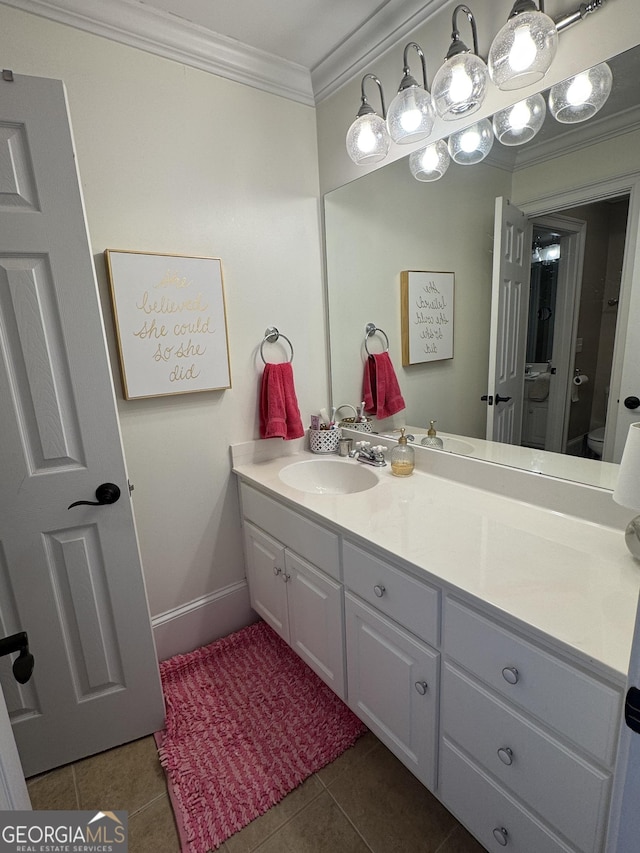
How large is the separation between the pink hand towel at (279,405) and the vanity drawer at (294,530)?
28 cm

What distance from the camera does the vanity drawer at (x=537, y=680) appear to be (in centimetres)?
69

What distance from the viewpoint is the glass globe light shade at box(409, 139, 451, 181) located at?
4.59 feet

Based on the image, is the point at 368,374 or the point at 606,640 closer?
the point at 606,640

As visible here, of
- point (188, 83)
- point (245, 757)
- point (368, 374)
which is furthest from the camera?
point (368, 374)

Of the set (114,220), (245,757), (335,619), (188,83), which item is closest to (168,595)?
Result: (245,757)

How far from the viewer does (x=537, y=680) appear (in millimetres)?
774

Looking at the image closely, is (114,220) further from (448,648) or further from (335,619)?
(448,648)

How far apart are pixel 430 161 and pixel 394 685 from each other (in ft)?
5.56

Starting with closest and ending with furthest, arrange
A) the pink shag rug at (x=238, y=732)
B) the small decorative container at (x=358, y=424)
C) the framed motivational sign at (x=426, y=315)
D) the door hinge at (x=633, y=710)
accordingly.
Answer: the door hinge at (x=633, y=710)
the pink shag rug at (x=238, y=732)
the framed motivational sign at (x=426, y=315)
the small decorative container at (x=358, y=424)

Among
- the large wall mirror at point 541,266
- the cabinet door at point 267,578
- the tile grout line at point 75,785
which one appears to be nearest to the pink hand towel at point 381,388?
the large wall mirror at point 541,266

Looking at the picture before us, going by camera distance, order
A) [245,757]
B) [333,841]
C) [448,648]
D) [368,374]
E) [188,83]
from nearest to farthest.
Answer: [448,648] < [333,841] < [245,757] < [188,83] < [368,374]

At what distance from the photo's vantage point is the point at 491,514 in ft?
4.04

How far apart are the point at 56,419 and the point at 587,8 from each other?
1.72m

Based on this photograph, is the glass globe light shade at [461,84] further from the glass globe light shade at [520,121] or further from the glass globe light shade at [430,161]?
the glass globe light shade at [430,161]
